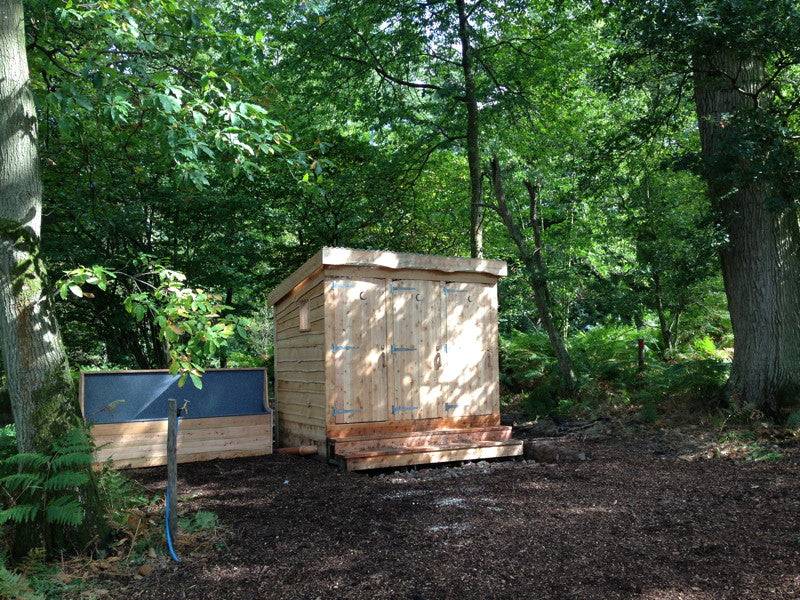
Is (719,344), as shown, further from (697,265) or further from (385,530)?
(385,530)

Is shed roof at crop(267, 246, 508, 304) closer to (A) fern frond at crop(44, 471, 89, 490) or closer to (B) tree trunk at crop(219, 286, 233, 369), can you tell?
(B) tree trunk at crop(219, 286, 233, 369)

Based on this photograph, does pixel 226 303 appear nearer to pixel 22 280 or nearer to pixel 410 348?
pixel 410 348

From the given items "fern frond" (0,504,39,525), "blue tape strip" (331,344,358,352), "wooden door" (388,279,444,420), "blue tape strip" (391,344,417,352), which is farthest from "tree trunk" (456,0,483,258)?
"fern frond" (0,504,39,525)

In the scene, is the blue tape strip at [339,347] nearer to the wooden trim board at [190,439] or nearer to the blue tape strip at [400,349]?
the blue tape strip at [400,349]

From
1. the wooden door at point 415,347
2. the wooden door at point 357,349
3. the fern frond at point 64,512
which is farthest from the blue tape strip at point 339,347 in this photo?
the fern frond at point 64,512

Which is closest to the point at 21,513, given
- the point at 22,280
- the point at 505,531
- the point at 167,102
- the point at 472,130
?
the point at 22,280

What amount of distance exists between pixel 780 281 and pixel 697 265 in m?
1.04

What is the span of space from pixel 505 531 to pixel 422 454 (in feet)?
9.95

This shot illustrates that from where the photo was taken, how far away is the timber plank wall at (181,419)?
7.85 meters

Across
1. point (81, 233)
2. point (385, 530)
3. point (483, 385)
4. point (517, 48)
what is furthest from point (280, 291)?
point (517, 48)

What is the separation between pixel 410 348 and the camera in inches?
330

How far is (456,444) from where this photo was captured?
8.06 metres

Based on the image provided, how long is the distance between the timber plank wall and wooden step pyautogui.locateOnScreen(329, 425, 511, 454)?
152 cm

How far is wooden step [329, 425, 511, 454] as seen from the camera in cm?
767
